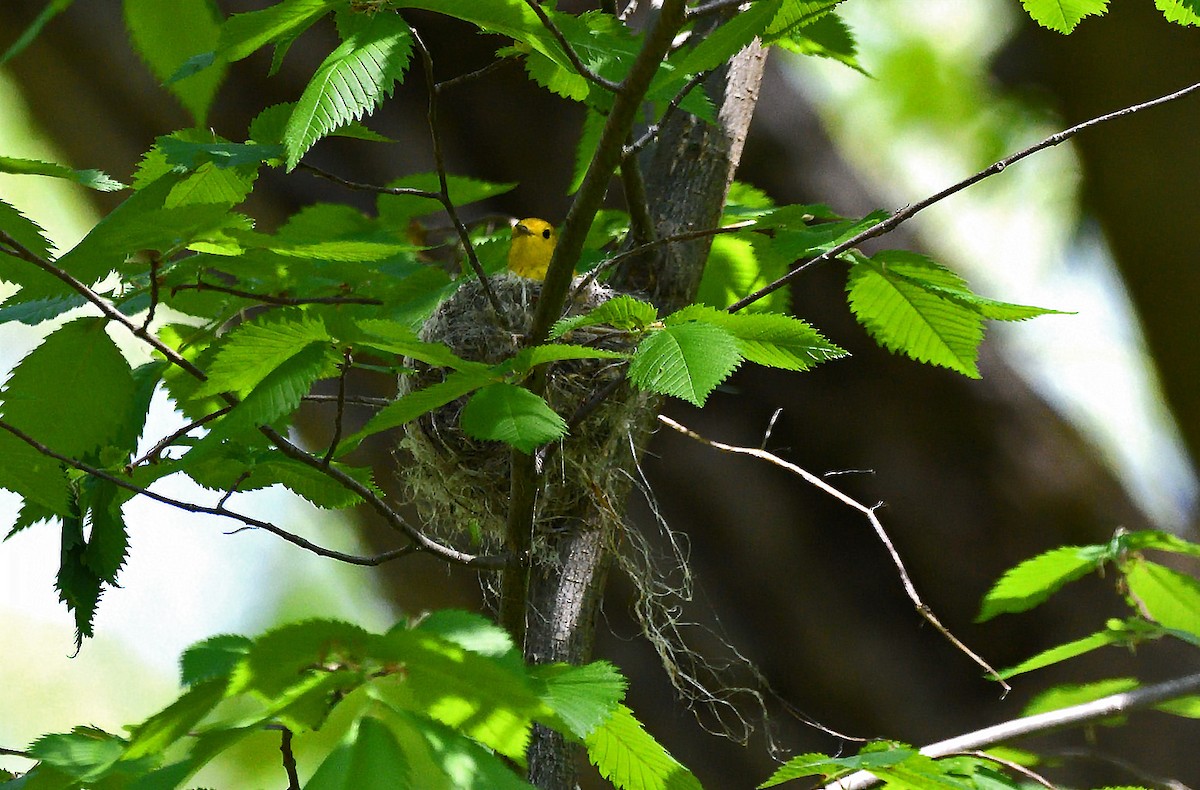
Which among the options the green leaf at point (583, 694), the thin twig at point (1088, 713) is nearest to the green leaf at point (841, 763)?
the green leaf at point (583, 694)

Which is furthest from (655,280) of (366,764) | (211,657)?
(366,764)

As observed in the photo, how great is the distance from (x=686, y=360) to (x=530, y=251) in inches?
68.0

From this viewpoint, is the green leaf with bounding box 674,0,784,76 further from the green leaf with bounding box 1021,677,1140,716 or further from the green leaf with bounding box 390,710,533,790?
the green leaf with bounding box 1021,677,1140,716

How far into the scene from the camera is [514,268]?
2.79 meters

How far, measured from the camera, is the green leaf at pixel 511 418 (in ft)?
3.85

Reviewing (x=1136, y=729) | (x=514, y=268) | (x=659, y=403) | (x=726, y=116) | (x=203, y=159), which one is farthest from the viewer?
(x=1136, y=729)

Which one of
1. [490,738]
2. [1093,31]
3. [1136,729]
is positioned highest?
[1093,31]

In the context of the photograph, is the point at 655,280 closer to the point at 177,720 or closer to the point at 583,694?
the point at 583,694

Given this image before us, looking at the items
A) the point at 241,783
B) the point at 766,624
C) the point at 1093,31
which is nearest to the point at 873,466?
the point at 766,624

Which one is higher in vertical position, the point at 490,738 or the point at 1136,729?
the point at 490,738

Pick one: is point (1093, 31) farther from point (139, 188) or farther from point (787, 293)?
point (139, 188)

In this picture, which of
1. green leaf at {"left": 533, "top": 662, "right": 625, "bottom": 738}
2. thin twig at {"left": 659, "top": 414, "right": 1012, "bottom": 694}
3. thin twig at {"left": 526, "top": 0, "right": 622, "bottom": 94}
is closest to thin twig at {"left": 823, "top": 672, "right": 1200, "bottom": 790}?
thin twig at {"left": 659, "top": 414, "right": 1012, "bottom": 694}

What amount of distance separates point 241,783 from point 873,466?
4062 millimetres

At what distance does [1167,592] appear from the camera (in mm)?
2213
